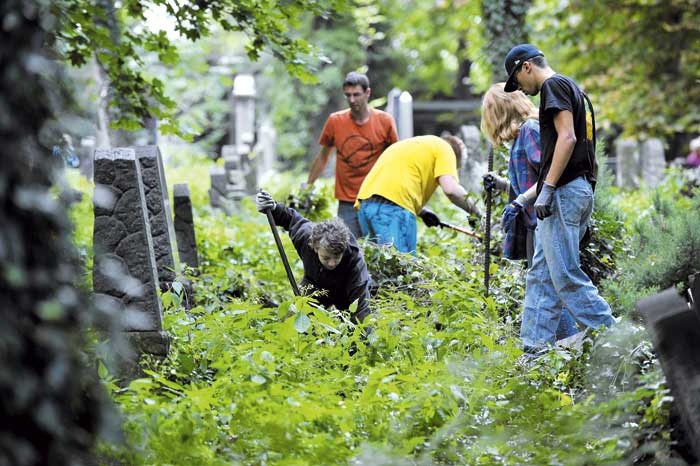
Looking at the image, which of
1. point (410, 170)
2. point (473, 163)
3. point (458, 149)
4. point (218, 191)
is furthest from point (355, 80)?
point (218, 191)

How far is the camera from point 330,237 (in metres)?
7.10

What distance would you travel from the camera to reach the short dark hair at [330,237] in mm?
7086

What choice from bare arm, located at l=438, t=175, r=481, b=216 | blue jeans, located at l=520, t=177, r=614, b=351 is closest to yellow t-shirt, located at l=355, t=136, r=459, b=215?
bare arm, located at l=438, t=175, r=481, b=216

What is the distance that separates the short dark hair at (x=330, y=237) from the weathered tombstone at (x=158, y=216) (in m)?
1.19

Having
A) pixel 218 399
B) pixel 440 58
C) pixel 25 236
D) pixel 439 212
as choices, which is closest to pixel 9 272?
pixel 25 236

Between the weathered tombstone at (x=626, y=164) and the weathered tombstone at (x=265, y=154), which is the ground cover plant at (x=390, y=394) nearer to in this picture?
the weathered tombstone at (x=626, y=164)

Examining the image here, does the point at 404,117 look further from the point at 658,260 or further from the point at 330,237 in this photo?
the point at 330,237

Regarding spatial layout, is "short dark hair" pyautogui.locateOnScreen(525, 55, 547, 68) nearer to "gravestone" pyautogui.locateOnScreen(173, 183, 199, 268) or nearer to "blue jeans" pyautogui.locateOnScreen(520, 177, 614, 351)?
"blue jeans" pyautogui.locateOnScreen(520, 177, 614, 351)

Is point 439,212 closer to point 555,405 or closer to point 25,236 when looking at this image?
point 555,405

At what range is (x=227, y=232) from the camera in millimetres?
12305

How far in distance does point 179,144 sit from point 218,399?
115 feet

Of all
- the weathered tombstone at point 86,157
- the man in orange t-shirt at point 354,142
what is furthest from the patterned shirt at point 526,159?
the weathered tombstone at point 86,157

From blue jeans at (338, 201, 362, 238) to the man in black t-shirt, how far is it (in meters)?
3.14

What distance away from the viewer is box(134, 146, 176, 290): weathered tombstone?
7.87m
